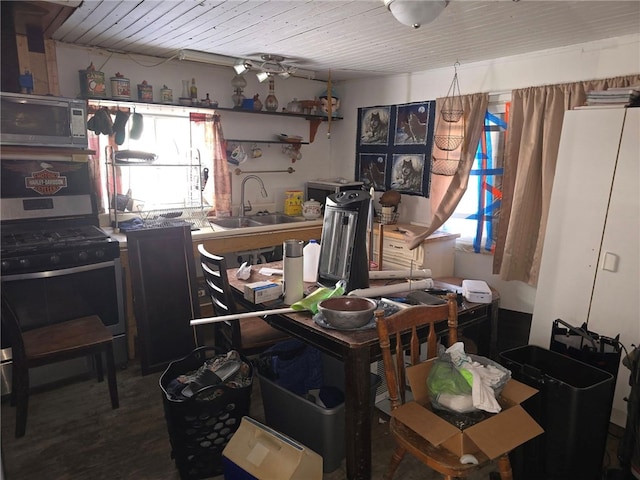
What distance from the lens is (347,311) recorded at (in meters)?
1.81

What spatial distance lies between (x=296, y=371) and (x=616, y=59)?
2.71 m

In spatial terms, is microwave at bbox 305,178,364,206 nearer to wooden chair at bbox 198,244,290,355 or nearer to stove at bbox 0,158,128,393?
wooden chair at bbox 198,244,290,355

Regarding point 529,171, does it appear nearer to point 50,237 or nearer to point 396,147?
point 396,147

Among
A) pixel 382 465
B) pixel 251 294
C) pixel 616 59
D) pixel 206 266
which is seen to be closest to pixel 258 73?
pixel 206 266

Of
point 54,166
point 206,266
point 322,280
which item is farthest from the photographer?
point 54,166

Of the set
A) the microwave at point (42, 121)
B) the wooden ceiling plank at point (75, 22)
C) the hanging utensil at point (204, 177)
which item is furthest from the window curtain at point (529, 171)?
the microwave at point (42, 121)

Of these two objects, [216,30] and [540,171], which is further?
[540,171]

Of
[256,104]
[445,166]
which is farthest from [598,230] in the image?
[256,104]

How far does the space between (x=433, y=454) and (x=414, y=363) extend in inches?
14.7

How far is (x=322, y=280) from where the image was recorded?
2271mm

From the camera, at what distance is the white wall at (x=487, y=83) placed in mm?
2730

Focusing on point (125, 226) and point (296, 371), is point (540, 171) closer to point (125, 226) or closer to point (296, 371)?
point (296, 371)

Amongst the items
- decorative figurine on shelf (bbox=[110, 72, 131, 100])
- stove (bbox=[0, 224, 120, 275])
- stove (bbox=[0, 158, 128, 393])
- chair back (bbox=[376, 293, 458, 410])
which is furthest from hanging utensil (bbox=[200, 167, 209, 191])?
chair back (bbox=[376, 293, 458, 410])

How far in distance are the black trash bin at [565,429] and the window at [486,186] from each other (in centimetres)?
174
